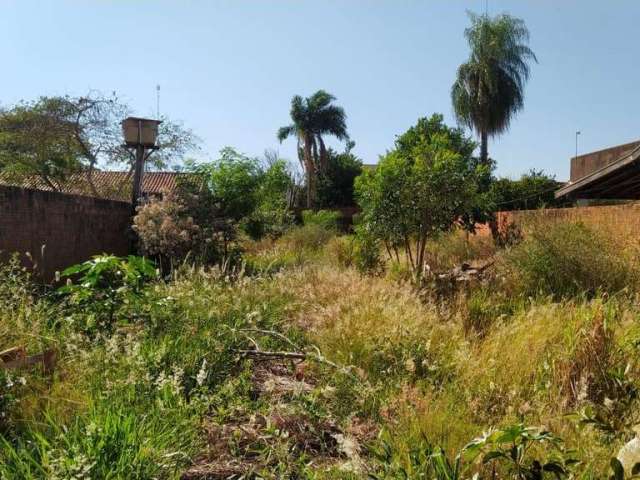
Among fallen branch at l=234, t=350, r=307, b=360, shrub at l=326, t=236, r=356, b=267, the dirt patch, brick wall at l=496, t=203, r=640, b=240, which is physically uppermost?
brick wall at l=496, t=203, r=640, b=240

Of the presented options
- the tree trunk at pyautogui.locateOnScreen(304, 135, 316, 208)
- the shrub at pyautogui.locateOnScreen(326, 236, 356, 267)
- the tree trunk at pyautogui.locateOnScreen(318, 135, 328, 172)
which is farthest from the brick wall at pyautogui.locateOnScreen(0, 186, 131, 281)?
the tree trunk at pyautogui.locateOnScreen(318, 135, 328, 172)

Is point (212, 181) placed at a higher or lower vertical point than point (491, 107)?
lower

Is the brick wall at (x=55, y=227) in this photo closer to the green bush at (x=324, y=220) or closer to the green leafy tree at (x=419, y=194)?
the green leafy tree at (x=419, y=194)

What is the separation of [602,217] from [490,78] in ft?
68.0

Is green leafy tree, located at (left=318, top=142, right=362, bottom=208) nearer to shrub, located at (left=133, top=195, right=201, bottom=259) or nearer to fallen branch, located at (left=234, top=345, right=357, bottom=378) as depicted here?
shrub, located at (left=133, top=195, right=201, bottom=259)

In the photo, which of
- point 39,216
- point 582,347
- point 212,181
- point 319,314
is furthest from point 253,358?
point 212,181

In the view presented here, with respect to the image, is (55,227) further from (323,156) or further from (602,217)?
(323,156)

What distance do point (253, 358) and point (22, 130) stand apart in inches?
704

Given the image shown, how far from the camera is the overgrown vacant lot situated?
223cm

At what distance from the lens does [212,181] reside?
11531mm

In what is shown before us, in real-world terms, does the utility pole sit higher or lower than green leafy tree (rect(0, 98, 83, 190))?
lower

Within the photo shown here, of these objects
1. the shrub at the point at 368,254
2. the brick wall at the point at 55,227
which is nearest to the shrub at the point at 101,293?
the brick wall at the point at 55,227

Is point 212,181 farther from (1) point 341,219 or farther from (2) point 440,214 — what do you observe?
(1) point 341,219

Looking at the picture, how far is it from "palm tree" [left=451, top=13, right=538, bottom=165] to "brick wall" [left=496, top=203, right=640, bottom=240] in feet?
58.5
